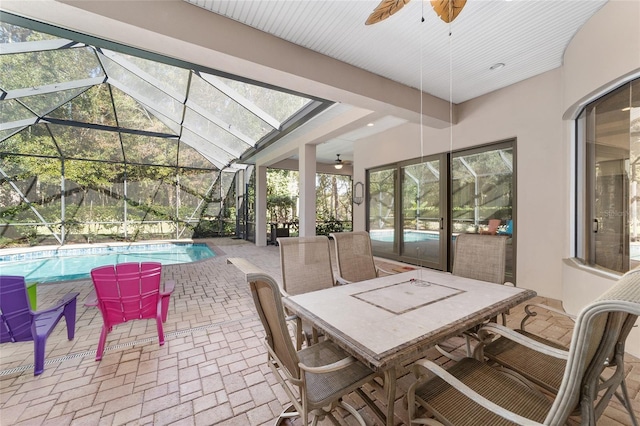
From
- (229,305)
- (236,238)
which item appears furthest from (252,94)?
(236,238)

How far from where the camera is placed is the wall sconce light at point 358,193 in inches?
277

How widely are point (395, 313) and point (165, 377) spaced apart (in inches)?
76.6

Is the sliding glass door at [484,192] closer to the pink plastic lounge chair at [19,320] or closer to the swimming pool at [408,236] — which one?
the swimming pool at [408,236]

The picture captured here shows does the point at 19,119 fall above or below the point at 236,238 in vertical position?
above

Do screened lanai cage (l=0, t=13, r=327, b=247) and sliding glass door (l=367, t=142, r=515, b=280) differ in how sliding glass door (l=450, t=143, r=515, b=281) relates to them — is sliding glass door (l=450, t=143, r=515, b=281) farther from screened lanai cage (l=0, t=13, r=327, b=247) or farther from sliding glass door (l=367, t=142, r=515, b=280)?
screened lanai cage (l=0, t=13, r=327, b=247)

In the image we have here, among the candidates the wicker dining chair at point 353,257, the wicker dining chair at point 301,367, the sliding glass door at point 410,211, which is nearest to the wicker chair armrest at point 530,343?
the wicker dining chair at point 301,367

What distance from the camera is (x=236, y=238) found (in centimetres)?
1153

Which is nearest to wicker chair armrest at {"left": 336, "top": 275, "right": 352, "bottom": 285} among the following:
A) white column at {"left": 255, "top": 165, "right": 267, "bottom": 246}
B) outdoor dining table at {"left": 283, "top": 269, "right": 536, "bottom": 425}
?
outdoor dining table at {"left": 283, "top": 269, "right": 536, "bottom": 425}

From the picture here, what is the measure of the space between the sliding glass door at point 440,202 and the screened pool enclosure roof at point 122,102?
2.74 meters

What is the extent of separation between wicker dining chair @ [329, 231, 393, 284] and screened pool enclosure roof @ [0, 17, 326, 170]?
265 cm

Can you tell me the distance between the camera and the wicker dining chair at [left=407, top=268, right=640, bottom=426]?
2.72 feet

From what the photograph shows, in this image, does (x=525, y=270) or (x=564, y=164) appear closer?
(x=564, y=164)

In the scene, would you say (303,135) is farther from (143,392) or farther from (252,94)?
(143,392)

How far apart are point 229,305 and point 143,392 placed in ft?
5.58
